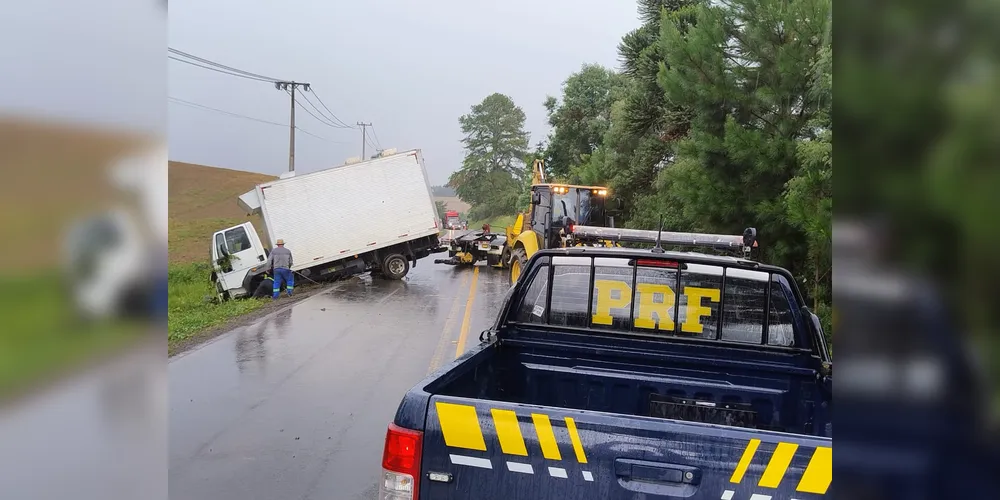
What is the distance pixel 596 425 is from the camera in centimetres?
228

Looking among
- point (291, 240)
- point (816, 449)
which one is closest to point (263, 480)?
point (816, 449)

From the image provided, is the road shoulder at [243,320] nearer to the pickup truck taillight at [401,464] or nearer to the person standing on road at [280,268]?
the person standing on road at [280,268]

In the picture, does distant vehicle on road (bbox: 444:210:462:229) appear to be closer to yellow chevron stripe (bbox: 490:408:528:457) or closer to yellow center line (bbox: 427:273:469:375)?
yellow center line (bbox: 427:273:469:375)

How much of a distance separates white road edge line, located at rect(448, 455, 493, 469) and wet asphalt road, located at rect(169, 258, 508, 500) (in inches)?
112

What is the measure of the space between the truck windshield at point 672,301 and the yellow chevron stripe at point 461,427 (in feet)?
6.31

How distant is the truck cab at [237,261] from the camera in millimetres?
18016

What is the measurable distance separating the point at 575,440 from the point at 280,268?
1630 centimetres

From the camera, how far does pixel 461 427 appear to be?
2.39 meters
